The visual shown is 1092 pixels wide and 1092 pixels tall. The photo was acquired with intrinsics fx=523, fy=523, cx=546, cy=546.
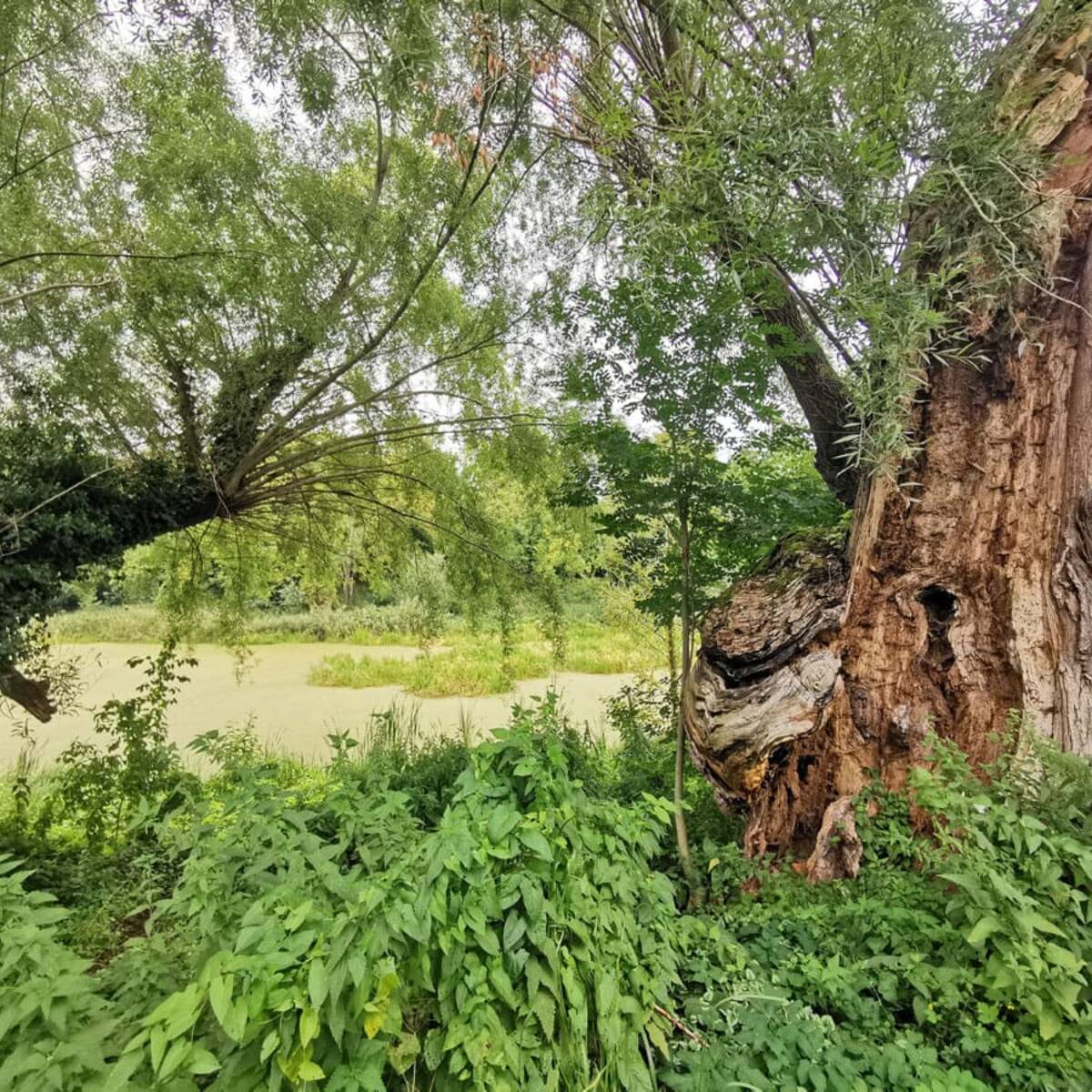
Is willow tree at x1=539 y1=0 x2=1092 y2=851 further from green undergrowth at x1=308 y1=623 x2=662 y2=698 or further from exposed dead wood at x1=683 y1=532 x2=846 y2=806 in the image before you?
green undergrowth at x1=308 y1=623 x2=662 y2=698

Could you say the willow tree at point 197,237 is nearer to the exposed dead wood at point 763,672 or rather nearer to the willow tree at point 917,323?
the willow tree at point 917,323

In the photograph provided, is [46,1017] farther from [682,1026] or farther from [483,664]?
[483,664]

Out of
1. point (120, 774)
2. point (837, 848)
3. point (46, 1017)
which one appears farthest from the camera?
point (120, 774)

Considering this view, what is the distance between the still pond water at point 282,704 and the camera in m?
4.51

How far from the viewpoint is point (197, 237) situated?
2.44m

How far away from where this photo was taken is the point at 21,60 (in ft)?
6.16

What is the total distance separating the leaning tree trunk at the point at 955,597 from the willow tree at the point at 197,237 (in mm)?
1853

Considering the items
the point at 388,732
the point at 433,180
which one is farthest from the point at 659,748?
the point at 433,180

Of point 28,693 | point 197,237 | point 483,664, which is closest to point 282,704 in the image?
point 483,664

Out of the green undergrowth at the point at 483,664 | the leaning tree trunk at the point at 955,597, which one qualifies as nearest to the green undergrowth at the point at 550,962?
the leaning tree trunk at the point at 955,597

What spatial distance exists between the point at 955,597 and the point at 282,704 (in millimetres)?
5738

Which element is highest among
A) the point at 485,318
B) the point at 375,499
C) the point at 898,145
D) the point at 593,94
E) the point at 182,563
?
the point at 593,94

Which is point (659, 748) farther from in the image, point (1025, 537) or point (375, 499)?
point (375, 499)

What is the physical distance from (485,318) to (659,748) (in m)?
2.87
